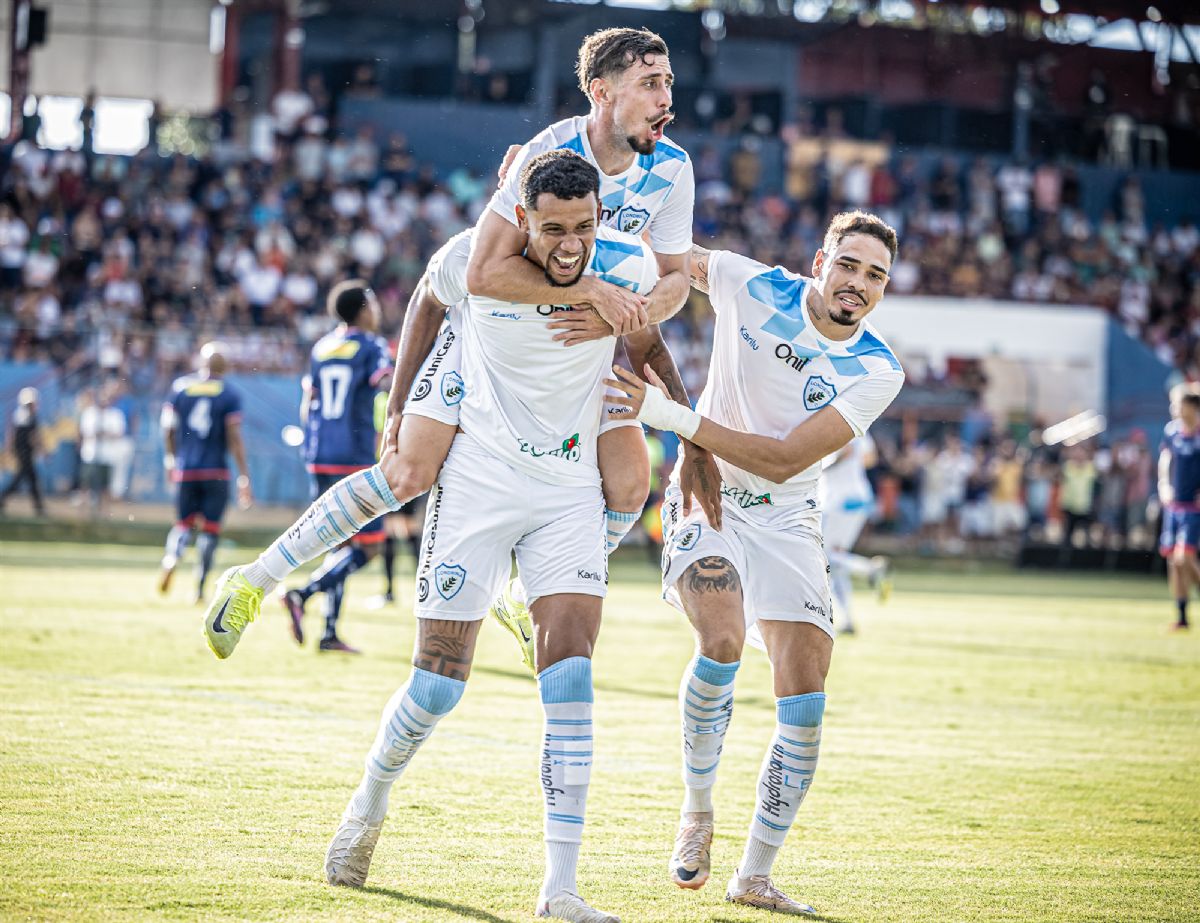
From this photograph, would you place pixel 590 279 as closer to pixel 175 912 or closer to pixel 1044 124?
pixel 175 912

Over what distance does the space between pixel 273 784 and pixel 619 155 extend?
3.06m

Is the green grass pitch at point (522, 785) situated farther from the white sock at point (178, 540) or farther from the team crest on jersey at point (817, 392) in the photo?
the team crest on jersey at point (817, 392)

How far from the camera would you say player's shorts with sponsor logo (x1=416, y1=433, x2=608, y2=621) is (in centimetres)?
545

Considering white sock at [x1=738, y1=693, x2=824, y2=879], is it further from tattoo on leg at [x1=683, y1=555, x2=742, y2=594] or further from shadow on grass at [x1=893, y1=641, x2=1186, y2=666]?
shadow on grass at [x1=893, y1=641, x2=1186, y2=666]

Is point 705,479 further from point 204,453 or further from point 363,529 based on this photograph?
point 204,453

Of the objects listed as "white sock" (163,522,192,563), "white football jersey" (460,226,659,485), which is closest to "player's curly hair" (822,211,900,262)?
"white football jersey" (460,226,659,485)

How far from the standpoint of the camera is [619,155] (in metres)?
5.94

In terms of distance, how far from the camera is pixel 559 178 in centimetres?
516

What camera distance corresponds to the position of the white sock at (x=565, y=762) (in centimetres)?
513

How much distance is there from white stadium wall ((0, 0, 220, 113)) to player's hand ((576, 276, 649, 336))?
29.5 m

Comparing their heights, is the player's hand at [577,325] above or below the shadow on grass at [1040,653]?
above

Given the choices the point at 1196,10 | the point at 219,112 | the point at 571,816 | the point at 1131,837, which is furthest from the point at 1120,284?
the point at 571,816

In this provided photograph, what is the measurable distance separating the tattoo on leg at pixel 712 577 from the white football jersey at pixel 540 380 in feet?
1.99

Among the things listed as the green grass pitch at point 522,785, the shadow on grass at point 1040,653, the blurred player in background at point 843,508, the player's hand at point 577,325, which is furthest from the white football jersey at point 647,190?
the shadow on grass at point 1040,653
